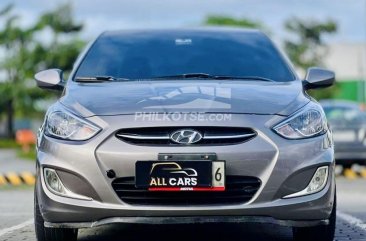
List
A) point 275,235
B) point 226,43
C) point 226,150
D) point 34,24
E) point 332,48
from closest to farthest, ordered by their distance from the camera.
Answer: point 226,150 → point 275,235 → point 226,43 → point 34,24 → point 332,48

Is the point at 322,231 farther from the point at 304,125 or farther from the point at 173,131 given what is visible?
the point at 173,131

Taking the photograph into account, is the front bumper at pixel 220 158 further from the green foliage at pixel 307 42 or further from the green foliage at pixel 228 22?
the green foliage at pixel 228 22

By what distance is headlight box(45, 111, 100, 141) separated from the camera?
5352mm

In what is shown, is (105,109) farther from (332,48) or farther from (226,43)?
(332,48)

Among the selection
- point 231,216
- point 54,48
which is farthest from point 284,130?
point 54,48

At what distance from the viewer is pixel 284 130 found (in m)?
5.36

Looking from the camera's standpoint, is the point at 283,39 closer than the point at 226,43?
No

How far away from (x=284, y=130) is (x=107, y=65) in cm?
174

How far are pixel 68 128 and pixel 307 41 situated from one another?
6296cm

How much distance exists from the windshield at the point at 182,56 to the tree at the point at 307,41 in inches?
2343

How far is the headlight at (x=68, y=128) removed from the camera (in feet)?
17.6

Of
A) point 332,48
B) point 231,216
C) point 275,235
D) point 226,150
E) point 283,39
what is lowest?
point 332,48

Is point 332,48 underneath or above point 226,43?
underneath

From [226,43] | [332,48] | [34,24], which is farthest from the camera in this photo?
[332,48]
